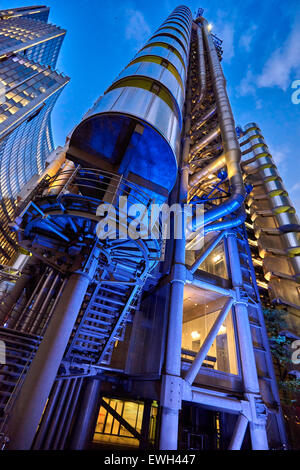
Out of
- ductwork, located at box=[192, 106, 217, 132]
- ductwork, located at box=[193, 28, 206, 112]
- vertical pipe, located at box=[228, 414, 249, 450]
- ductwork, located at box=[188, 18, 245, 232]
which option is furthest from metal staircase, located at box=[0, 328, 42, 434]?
ductwork, located at box=[193, 28, 206, 112]

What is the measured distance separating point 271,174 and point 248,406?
2354 centimetres

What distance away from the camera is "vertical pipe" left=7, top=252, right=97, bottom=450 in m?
5.91

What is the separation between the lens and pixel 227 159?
17672mm

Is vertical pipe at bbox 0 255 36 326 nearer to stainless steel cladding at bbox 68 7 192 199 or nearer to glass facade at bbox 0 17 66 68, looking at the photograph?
stainless steel cladding at bbox 68 7 192 199

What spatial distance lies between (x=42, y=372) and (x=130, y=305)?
408 centimetres

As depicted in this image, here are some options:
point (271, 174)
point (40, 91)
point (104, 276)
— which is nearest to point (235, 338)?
point (104, 276)

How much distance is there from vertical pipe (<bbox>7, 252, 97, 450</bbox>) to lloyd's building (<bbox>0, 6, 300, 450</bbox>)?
1.3 inches

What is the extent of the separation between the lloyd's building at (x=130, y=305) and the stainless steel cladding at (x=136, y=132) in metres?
0.06

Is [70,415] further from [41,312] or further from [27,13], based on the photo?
[27,13]

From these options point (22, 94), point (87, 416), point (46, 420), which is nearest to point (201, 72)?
point (87, 416)

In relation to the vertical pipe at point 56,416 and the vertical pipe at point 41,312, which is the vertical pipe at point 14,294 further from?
the vertical pipe at point 56,416

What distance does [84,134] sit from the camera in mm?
9773

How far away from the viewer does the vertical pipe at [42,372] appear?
591 cm

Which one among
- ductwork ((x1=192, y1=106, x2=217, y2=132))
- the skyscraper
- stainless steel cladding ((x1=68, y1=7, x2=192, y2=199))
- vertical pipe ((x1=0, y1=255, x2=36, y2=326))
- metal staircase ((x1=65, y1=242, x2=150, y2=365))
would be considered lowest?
metal staircase ((x1=65, y1=242, x2=150, y2=365))
